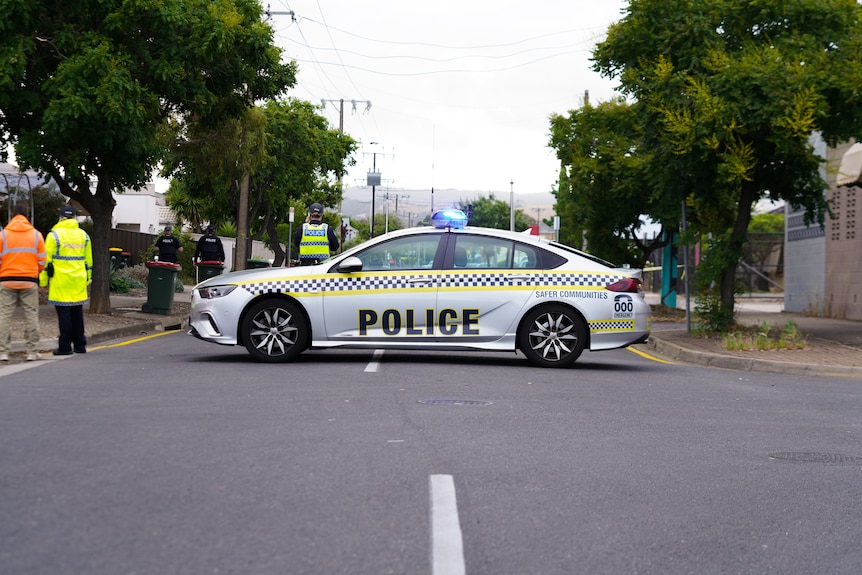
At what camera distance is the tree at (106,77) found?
16.8 meters

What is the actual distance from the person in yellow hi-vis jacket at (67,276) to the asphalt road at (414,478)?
2.62m

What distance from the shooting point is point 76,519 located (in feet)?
16.2

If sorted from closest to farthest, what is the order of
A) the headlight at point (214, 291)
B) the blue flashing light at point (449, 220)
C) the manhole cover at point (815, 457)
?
the manhole cover at point (815, 457) → the headlight at point (214, 291) → the blue flashing light at point (449, 220)

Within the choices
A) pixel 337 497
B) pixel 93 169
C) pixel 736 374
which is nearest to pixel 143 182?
pixel 93 169

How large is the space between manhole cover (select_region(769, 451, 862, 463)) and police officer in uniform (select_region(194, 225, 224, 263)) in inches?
741

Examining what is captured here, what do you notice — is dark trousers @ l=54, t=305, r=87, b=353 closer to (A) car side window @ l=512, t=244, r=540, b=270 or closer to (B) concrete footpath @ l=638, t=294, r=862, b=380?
(A) car side window @ l=512, t=244, r=540, b=270

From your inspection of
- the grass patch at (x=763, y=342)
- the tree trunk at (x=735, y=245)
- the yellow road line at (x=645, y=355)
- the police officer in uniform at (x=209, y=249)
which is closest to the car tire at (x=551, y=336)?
the yellow road line at (x=645, y=355)

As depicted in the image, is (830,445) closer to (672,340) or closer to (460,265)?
(460,265)

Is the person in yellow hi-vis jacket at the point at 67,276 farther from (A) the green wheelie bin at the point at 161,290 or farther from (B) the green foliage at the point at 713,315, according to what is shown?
(B) the green foliage at the point at 713,315

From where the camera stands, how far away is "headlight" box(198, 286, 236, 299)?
12.2 metres

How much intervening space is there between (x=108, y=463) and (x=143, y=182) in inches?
595

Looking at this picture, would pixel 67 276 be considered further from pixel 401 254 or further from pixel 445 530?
pixel 445 530

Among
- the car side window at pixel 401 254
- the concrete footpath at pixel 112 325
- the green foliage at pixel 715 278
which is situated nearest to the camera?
the car side window at pixel 401 254

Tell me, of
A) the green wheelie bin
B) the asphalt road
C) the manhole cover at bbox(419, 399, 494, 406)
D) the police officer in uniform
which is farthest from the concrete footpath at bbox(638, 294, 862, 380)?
the police officer in uniform
